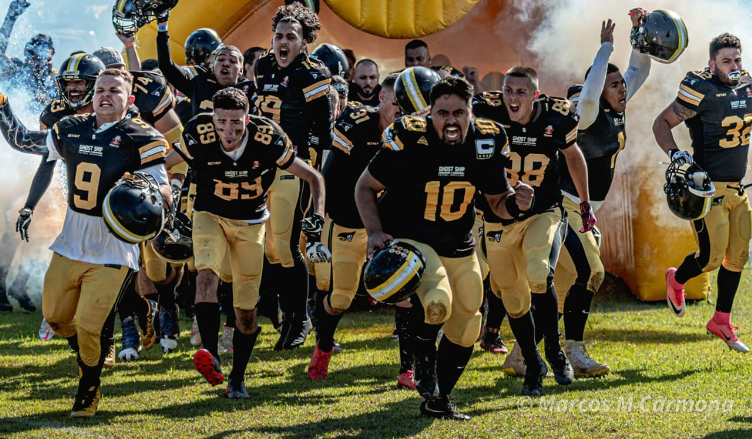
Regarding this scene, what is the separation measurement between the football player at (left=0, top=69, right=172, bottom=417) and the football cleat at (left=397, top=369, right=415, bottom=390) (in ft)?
5.24

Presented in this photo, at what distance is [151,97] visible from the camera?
22.2 ft

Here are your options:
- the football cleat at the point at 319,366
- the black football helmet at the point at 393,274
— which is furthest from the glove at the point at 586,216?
the football cleat at the point at 319,366

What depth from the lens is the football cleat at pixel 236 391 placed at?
5.32 m

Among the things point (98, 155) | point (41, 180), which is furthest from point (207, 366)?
point (41, 180)

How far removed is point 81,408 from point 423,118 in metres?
2.19

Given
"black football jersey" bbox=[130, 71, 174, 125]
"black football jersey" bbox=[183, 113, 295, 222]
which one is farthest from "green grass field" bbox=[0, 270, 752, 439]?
"black football jersey" bbox=[130, 71, 174, 125]

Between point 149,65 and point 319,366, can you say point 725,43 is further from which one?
point 149,65

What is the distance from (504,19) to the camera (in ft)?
32.2

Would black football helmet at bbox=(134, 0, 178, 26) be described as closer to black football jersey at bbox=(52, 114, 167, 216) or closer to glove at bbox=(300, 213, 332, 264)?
black football jersey at bbox=(52, 114, 167, 216)

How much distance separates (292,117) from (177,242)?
1.29 m

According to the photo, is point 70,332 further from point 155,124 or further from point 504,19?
point 504,19

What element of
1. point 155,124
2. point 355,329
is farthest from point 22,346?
point 355,329

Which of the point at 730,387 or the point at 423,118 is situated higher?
the point at 423,118

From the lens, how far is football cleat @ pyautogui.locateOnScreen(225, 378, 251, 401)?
5320 mm
